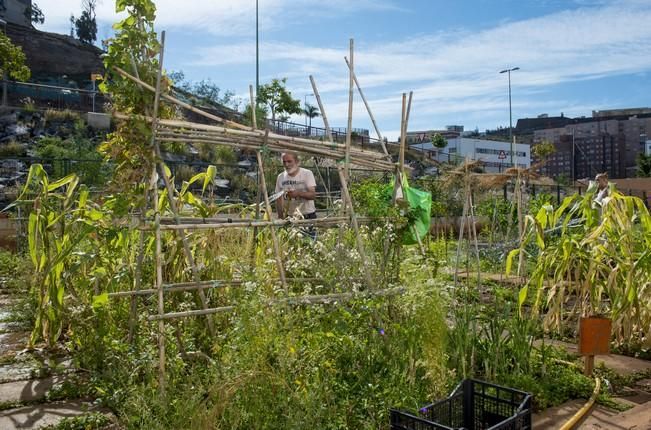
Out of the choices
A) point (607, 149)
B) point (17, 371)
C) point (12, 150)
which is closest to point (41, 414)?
point (17, 371)

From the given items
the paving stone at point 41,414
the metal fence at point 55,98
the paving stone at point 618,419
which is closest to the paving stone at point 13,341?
the paving stone at point 41,414

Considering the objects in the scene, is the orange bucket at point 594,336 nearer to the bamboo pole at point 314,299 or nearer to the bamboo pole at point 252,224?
the bamboo pole at point 314,299

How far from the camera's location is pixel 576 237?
15.4ft

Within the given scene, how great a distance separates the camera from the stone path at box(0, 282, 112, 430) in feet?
10.3

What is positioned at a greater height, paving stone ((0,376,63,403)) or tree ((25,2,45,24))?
tree ((25,2,45,24))

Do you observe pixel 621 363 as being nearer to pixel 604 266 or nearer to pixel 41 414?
pixel 604 266

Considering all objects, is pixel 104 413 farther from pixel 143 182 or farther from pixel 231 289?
pixel 143 182

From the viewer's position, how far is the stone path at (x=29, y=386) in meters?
3.13

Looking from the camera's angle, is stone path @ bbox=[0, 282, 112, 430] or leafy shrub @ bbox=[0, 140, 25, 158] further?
leafy shrub @ bbox=[0, 140, 25, 158]

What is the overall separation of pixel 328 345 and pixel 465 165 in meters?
2.46

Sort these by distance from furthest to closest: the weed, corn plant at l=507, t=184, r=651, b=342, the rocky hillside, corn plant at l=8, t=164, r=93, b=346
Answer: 1. the rocky hillside
2. corn plant at l=507, t=184, r=651, b=342
3. corn plant at l=8, t=164, r=93, b=346
4. the weed

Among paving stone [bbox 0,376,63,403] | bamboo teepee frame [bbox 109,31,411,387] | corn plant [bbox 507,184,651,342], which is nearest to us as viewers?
bamboo teepee frame [bbox 109,31,411,387]

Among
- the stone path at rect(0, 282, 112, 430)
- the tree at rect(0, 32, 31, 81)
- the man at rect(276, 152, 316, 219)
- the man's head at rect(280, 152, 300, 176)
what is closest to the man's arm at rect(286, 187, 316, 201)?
the man at rect(276, 152, 316, 219)

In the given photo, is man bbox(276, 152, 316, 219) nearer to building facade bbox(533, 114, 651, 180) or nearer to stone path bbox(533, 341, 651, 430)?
stone path bbox(533, 341, 651, 430)
